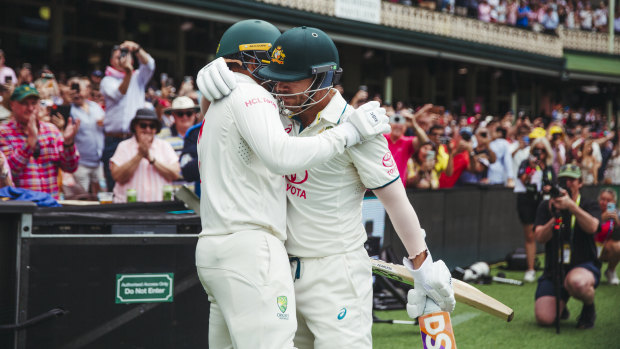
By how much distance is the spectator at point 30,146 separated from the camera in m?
6.63

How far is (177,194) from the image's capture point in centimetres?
532

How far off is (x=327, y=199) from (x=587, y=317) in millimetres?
5044

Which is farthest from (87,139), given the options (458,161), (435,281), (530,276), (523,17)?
(523,17)

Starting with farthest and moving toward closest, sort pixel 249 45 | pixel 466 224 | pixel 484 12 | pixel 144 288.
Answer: pixel 484 12
pixel 466 224
pixel 144 288
pixel 249 45

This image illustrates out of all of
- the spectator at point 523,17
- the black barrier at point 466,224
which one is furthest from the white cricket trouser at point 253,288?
the spectator at point 523,17

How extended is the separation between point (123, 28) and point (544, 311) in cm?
1323

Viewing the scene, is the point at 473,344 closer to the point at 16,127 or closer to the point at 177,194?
the point at 177,194

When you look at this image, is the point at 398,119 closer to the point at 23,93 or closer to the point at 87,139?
the point at 87,139

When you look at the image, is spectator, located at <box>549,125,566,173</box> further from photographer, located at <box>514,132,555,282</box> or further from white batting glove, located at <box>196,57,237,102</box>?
white batting glove, located at <box>196,57,237,102</box>

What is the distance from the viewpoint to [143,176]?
6.94 m

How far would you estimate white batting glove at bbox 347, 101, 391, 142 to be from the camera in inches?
120

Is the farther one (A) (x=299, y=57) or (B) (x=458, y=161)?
(B) (x=458, y=161)

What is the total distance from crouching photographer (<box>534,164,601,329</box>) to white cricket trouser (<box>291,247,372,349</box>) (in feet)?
14.6

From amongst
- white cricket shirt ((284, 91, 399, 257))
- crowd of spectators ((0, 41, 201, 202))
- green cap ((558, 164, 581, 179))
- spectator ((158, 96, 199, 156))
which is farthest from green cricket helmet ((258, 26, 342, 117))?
green cap ((558, 164, 581, 179))
